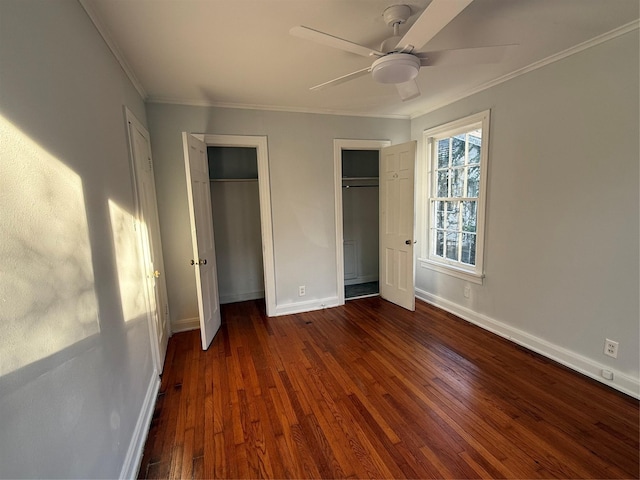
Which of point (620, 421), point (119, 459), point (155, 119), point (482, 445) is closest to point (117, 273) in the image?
point (119, 459)

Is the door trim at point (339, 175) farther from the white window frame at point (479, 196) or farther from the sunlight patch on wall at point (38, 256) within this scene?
the sunlight patch on wall at point (38, 256)

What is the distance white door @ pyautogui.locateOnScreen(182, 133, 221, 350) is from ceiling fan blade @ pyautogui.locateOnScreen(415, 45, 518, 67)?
6.53 ft

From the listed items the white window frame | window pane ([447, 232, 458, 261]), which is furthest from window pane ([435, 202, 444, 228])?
window pane ([447, 232, 458, 261])

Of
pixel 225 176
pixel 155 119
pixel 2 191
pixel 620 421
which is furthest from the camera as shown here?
pixel 225 176

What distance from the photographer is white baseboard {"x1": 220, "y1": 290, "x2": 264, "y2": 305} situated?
13.9 feet

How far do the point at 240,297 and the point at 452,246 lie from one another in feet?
9.75

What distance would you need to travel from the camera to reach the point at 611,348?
7.07 ft

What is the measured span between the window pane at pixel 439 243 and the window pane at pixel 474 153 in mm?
963

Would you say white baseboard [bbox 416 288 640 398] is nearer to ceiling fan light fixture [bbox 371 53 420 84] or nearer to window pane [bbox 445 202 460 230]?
window pane [bbox 445 202 460 230]

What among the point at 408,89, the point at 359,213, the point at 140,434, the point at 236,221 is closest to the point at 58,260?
the point at 140,434

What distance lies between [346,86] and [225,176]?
214 cm

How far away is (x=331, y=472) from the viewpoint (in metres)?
1.56

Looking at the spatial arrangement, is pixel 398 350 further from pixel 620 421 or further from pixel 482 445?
pixel 620 421

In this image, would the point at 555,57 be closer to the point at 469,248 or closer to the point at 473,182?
the point at 473,182
